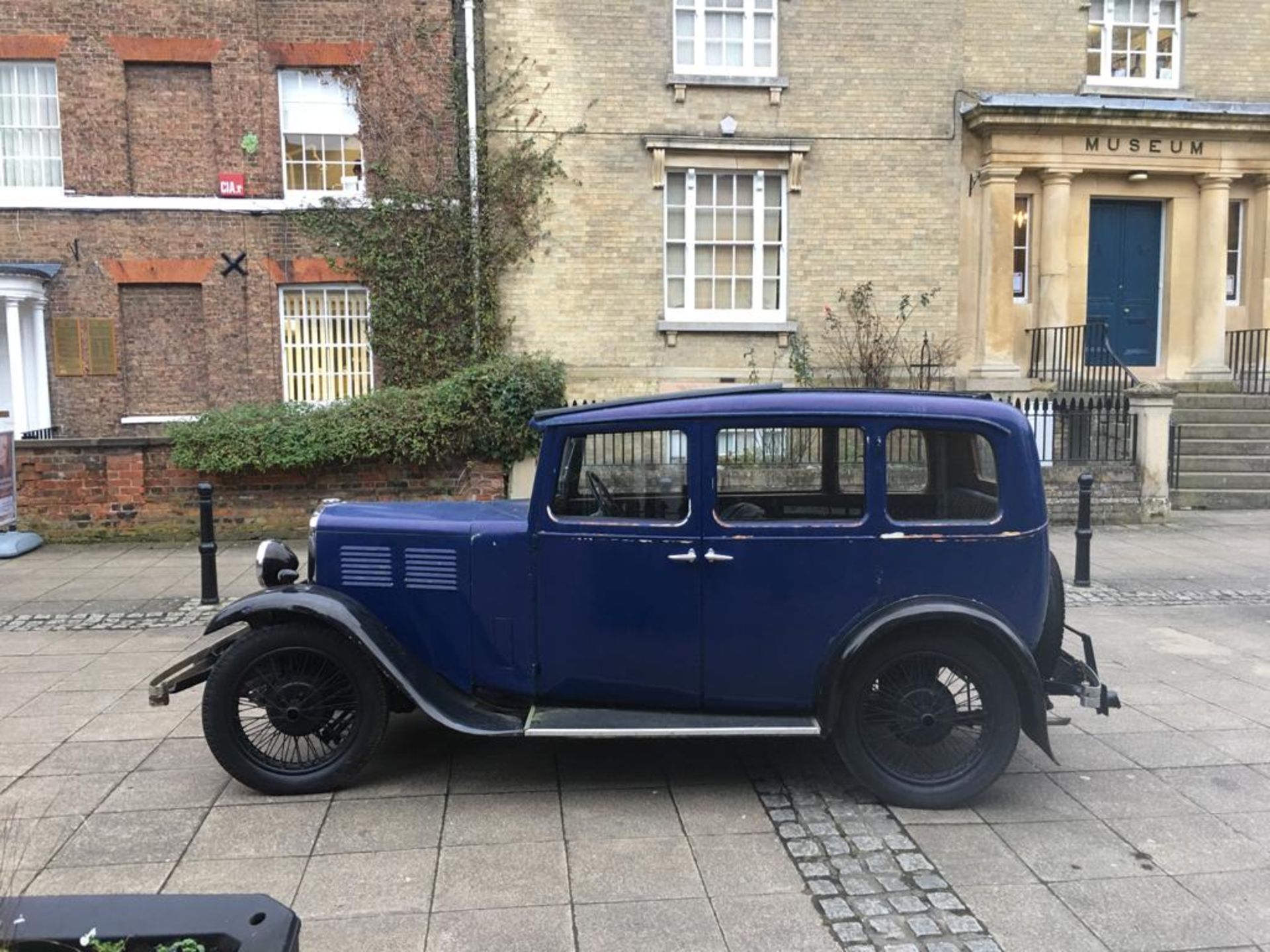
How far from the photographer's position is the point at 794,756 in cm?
476

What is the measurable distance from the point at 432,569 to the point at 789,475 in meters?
1.75

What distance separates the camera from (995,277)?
15.1 m

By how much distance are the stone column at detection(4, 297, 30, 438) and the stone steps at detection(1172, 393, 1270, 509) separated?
52.7 feet

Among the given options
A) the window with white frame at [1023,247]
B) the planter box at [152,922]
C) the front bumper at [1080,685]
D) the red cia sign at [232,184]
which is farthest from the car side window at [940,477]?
the window with white frame at [1023,247]

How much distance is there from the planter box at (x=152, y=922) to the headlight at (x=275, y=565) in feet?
8.08

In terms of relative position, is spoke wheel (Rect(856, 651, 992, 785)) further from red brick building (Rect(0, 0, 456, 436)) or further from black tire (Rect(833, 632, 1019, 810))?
red brick building (Rect(0, 0, 456, 436))

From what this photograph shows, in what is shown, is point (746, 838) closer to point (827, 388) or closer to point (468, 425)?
point (827, 388)

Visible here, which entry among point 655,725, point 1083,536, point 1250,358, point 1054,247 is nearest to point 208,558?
point 655,725

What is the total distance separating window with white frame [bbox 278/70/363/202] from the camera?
14.0 m

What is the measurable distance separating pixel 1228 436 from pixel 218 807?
47.6 ft

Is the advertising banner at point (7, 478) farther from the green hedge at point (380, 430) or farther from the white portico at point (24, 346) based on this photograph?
the white portico at point (24, 346)

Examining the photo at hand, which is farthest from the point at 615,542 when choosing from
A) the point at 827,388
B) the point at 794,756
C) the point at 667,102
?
the point at 667,102

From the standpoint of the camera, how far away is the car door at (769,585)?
13.6 feet

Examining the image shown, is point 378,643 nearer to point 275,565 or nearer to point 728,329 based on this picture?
point 275,565
